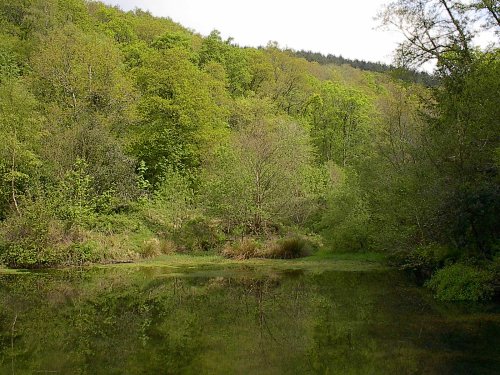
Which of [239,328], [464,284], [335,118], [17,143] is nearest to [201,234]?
[17,143]

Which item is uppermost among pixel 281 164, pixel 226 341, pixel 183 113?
pixel 183 113

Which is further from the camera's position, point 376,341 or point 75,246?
point 75,246

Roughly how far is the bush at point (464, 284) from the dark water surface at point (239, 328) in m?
0.75

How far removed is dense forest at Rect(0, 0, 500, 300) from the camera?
56.3 ft

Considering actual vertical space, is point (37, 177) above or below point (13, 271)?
above

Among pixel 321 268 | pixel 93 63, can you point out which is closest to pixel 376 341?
pixel 321 268

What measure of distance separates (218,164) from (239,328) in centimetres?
2321

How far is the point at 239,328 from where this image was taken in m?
12.6

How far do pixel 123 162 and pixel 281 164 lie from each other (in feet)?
32.2

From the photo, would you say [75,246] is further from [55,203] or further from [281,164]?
[281,164]

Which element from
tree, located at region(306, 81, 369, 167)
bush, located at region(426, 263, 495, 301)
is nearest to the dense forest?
bush, located at region(426, 263, 495, 301)

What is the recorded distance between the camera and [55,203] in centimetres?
2573

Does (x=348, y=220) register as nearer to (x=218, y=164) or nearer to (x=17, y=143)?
(x=218, y=164)

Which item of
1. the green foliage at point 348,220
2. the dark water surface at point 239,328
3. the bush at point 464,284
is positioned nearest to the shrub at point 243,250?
the green foliage at point 348,220
